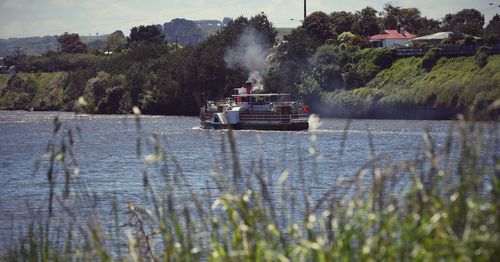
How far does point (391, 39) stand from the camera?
11906cm

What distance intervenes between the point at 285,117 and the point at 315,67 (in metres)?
28.7

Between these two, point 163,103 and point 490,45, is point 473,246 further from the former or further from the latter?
point 163,103

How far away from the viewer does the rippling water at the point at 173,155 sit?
30.4 metres

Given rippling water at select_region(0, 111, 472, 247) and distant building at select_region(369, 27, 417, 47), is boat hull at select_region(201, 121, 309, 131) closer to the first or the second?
rippling water at select_region(0, 111, 472, 247)

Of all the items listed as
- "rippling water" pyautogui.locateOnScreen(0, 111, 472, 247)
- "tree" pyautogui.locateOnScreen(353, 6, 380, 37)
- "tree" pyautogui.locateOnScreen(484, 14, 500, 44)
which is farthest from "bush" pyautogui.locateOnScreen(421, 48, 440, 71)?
"tree" pyautogui.locateOnScreen(353, 6, 380, 37)

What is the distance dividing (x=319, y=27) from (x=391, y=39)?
9.60 meters

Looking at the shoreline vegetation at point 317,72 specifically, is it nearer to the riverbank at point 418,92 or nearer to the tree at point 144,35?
the riverbank at point 418,92

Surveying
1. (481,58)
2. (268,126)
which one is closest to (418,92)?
(481,58)

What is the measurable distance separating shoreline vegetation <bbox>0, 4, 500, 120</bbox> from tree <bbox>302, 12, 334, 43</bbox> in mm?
127

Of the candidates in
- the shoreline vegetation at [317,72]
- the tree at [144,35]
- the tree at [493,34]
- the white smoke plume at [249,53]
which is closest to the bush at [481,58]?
the shoreline vegetation at [317,72]

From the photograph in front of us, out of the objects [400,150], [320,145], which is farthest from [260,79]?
[400,150]

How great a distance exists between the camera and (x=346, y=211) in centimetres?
849

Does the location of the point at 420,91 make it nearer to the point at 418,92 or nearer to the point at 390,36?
the point at 418,92

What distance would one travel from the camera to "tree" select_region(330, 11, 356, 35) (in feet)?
418
